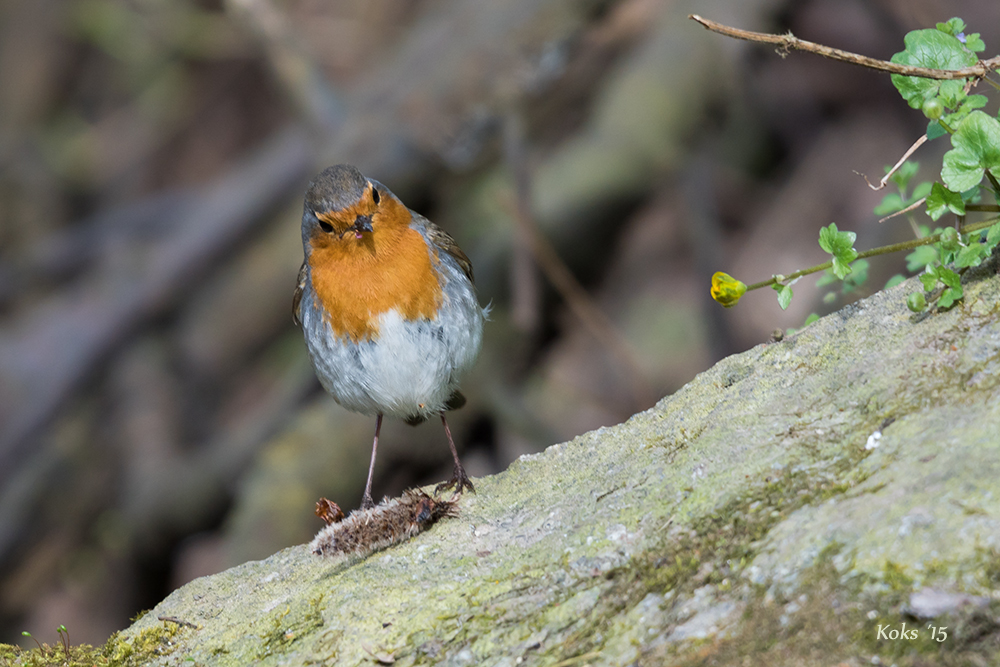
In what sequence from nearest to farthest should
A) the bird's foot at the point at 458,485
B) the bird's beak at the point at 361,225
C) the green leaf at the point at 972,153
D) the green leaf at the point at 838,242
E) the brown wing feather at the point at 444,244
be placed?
→ 1. the green leaf at the point at 972,153
2. the green leaf at the point at 838,242
3. the bird's foot at the point at 458,485
4. the bird's beak at the point at 361,225
5. the brown wing feather at the point at 444,244

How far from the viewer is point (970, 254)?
1741mm

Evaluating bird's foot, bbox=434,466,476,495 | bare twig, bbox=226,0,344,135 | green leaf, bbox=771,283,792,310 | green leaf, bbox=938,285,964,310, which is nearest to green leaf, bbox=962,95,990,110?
green leaf, bbox=938,285,964,310

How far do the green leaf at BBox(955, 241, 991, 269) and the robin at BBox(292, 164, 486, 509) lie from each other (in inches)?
61.7

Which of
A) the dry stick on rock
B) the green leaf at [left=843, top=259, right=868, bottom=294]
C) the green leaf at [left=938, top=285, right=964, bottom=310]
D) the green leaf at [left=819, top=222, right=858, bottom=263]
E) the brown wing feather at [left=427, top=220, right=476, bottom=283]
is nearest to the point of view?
the green leaf at [left=938, top=285, right=964, bottom=310]

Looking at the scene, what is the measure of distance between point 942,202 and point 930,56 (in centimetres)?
31

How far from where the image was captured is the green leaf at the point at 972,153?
1661 millimetres

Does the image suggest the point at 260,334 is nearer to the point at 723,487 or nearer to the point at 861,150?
the point at 861,150

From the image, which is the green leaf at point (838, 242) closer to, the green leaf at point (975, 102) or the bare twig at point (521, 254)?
the green leaf at point (975, 102)

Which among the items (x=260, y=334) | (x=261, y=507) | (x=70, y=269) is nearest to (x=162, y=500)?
(x=261, y=507)

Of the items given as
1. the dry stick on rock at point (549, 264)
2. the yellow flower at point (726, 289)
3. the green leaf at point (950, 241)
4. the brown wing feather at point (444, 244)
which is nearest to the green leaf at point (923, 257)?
the green leaf at point (950, 241)

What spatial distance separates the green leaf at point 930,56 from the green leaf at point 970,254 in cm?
31

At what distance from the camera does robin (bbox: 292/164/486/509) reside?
2.87 m

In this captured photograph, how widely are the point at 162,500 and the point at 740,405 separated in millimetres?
4654

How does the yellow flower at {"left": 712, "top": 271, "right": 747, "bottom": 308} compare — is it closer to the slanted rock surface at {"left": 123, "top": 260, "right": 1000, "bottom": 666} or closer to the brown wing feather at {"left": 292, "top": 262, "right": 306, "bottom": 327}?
the slanted rock surface at {"left": 123, "top": 260, "right": 1000, "bottom": 666}
